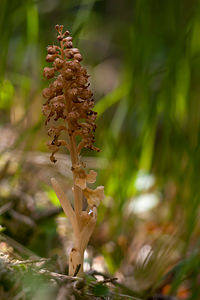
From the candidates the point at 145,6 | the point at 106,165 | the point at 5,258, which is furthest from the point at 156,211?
the point at 5,258

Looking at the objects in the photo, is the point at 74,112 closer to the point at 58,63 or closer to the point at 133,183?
the point at 58,63

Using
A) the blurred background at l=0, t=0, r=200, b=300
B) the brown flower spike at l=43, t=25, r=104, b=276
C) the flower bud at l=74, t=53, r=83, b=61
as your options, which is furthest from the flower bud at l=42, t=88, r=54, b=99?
the blurred background at l=0, t=0, r=200, b=300

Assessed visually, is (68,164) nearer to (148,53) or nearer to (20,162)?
(20,162)

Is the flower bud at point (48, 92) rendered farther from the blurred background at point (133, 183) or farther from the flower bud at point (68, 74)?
the blurred background at point (133, 183)

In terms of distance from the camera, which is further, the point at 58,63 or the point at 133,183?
the point at 133,183

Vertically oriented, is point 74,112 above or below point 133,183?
above

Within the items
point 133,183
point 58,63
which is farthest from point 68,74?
point 133,183

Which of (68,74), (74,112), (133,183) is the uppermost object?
(68,74)

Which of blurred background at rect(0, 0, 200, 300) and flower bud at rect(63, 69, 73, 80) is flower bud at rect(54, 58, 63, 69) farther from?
blurred background at rect(0, 0, 200, 300)

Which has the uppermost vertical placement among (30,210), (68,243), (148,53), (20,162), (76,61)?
(148,53)
